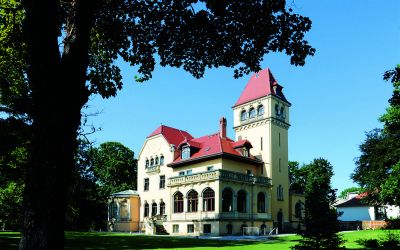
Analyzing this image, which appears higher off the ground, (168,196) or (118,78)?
(118,78)

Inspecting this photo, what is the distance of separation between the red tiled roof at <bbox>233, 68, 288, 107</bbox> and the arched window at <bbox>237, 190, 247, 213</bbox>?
13228 mm

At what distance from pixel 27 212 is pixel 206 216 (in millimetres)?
37985

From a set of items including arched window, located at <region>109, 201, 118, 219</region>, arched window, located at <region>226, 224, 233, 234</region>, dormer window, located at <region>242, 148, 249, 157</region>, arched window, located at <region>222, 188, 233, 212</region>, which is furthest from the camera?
arched window, located at <region>109, 201, 118, 219</region>

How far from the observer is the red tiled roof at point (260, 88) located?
166 ft

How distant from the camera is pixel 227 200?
43.2 meters

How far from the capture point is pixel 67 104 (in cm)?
557

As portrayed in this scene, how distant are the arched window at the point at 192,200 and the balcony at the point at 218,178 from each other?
4.35 ft

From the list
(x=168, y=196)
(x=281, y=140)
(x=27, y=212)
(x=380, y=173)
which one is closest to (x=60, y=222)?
(x=27, y=212)

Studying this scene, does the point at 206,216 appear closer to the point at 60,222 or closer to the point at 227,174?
the point at 227,174

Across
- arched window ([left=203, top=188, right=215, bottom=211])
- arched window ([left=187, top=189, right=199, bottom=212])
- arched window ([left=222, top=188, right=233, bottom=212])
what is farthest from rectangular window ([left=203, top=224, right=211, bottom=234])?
arched window ([left=187, top=189, right=199, bottom=212])

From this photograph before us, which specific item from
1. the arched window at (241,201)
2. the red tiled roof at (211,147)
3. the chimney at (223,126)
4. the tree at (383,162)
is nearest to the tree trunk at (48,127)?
the tree at (383,162)

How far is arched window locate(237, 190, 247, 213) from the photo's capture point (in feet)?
144

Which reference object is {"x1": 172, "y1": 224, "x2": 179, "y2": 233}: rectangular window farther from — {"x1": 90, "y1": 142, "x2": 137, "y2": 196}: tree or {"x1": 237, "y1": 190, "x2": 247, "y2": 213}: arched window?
{"x1": 90, "y1": 142, "x2": 137, "y2": 196}: tree

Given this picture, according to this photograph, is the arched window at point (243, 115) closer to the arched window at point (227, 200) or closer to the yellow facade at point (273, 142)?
the yellow facade at point (273, 142)
